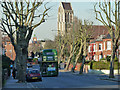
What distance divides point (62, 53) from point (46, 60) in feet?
128

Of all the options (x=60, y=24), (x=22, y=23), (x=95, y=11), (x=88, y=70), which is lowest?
(x=88, y=70)

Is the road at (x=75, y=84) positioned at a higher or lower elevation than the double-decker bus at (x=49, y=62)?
lower

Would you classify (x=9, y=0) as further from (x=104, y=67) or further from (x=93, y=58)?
(x=93, y=58)

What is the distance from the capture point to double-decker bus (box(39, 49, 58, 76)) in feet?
138

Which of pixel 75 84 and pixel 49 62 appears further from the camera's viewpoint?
pixel 49 62

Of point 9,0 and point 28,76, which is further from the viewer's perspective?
point 28,76

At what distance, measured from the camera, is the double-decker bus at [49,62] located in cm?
4194

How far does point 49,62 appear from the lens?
42.5 meters

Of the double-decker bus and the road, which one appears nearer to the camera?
the road

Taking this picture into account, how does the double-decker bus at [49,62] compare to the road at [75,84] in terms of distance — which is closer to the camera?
the road at [75,84]

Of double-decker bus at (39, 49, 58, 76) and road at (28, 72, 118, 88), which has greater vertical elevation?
double-decker bus at (39, 49, 58, 76)

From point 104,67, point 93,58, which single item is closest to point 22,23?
point 104,67

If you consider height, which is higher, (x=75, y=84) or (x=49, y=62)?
(x=49, y=62)

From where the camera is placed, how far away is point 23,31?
28797mm
